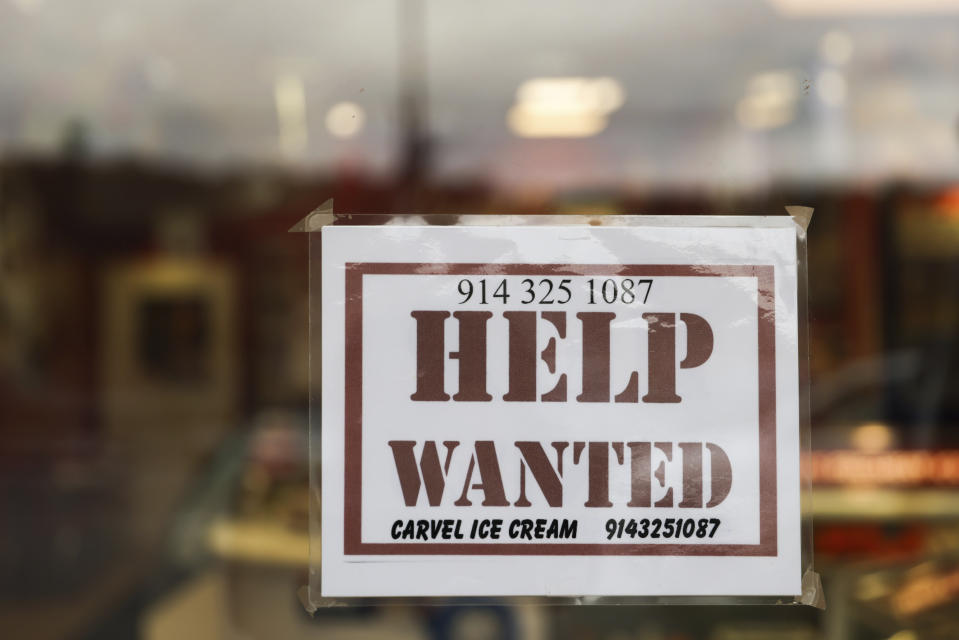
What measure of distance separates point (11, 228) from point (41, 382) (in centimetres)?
→ 41

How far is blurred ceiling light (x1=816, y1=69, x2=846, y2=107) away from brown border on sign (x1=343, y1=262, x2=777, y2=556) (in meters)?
1.53

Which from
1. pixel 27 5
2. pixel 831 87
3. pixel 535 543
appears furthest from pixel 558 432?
pixel 831 87

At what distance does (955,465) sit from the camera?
2.23m

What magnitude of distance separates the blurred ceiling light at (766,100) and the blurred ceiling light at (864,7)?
0.38ft

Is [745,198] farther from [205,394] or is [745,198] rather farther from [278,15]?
[205,394]

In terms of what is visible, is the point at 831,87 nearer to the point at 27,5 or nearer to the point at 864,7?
the point at 864,7

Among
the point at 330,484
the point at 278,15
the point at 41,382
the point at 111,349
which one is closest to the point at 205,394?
the point at 111,349

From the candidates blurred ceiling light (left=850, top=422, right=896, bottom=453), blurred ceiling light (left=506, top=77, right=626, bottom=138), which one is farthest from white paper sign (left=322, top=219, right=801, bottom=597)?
blurred ceiling light (left=850, top=422, right=896, bottom=453)

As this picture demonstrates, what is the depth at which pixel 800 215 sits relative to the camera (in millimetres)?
666

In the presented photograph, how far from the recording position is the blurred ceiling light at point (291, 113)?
151cm

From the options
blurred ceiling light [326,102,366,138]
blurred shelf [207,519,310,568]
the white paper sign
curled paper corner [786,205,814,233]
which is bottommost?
blurred shelf [207,519,310,568]

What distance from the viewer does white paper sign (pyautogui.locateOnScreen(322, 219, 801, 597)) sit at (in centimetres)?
62

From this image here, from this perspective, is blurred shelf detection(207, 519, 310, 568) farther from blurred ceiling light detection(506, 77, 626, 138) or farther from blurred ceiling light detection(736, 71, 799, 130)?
blurred ceiling light detection(736, 71, 799, 130)

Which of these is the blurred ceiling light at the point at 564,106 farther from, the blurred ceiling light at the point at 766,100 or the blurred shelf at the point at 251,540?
the blurred shelf at the point at 251,540
